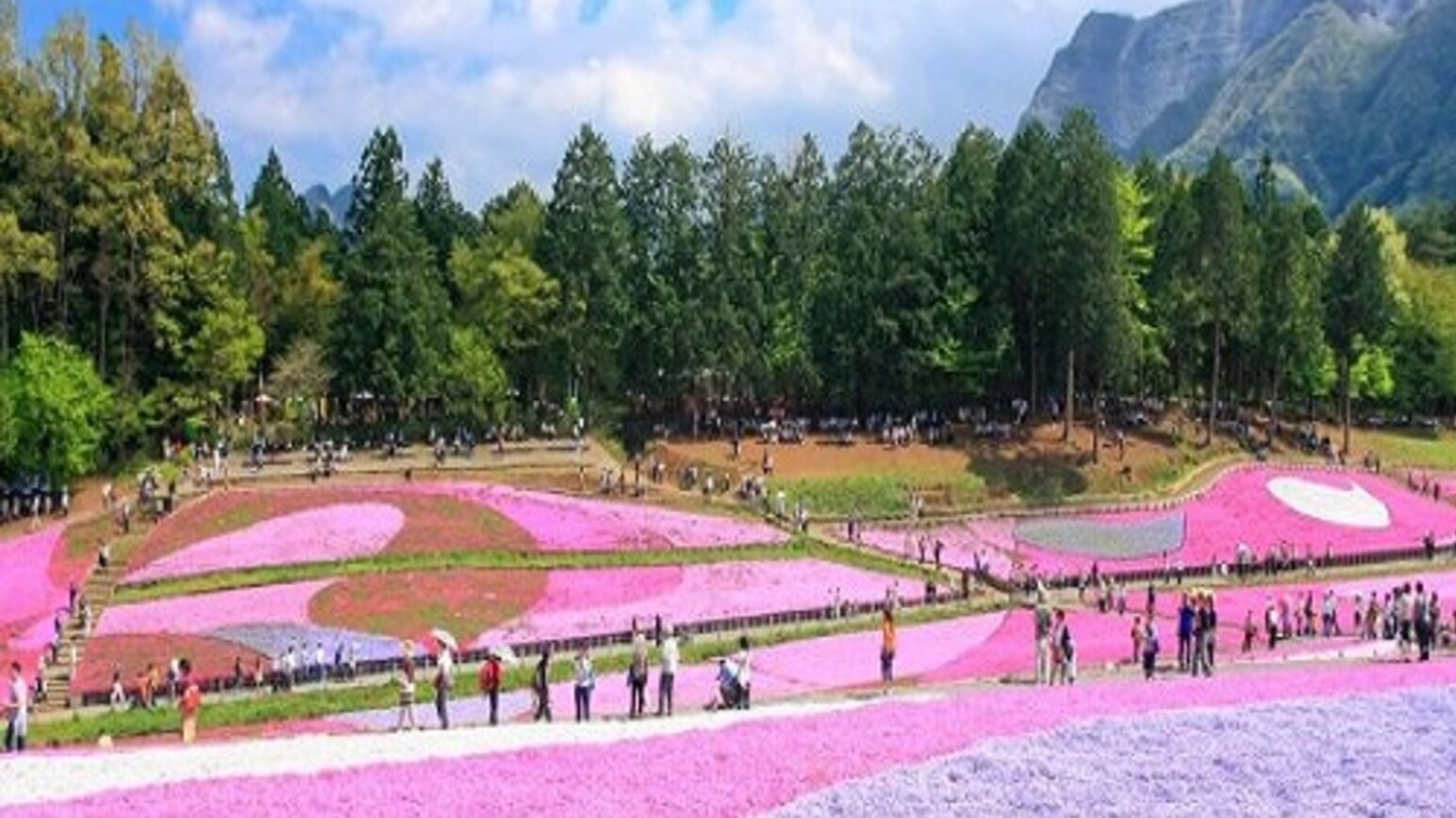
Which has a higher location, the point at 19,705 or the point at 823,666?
the point at 19,705

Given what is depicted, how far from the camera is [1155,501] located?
3031 inches

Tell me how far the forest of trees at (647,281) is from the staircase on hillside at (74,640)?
14.2 meters

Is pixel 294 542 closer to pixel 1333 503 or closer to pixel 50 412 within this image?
pixel 50 412

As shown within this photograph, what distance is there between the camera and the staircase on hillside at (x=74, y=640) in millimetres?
46062

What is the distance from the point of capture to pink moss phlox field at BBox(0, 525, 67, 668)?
51.4 metres

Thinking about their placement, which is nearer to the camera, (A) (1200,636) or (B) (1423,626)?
(B) (1423,626)

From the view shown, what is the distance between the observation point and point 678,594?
190ft

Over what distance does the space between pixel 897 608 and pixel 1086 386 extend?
4451 centimetres

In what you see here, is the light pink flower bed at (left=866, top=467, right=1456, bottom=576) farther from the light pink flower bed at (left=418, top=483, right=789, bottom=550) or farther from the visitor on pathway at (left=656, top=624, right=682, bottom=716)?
the visitor on pathway at (left=656, top=624, right=682, bottom=716)

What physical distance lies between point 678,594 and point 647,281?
35401mm

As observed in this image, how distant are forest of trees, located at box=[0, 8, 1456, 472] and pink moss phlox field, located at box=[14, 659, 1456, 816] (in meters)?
52.9

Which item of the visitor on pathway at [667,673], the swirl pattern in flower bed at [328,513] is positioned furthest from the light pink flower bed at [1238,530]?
the visitor on pathway at [667,673]

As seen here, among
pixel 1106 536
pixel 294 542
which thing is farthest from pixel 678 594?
pixel 1106 536

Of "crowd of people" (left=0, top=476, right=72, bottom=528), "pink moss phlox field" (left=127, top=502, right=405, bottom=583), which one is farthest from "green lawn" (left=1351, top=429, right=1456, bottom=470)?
"crowd of people" (left=0, top=476, right=72, bottom=528)
